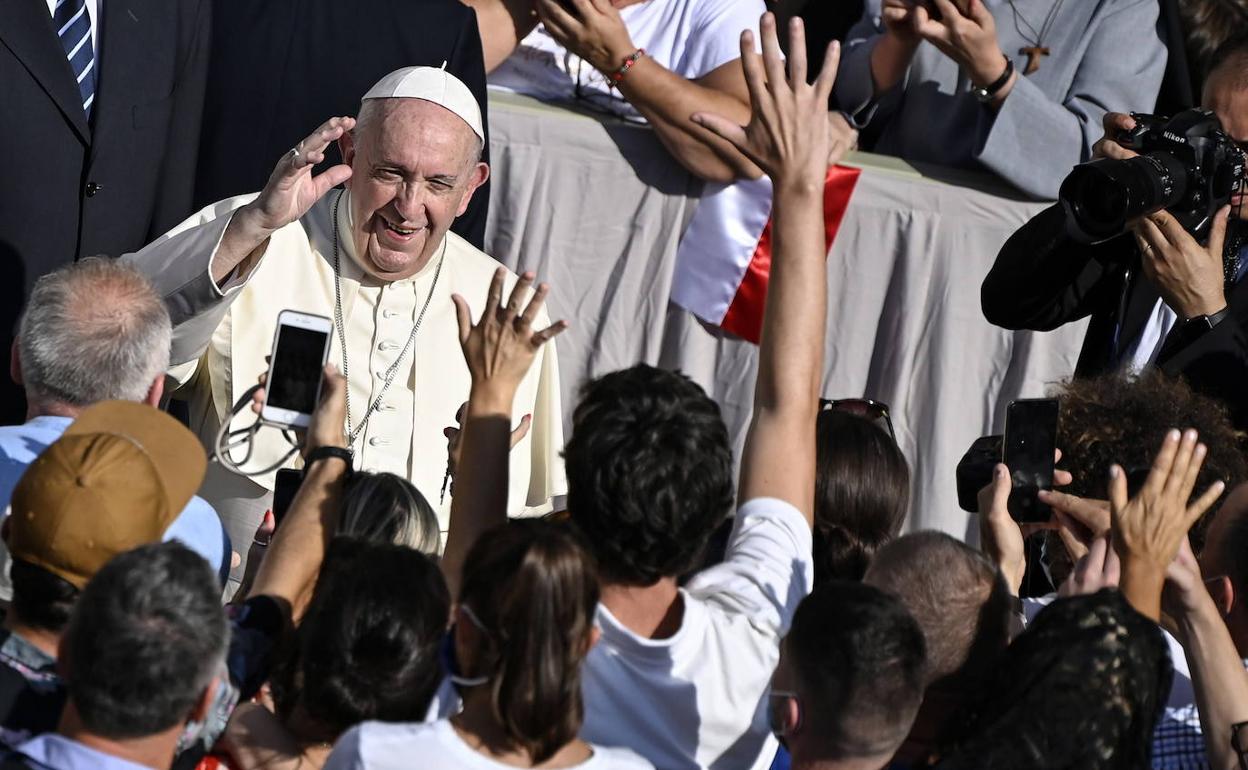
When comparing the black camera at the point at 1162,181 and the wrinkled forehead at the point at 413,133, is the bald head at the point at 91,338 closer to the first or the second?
the wrinkled forehead at the point at 413,133

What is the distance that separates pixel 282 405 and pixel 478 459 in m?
0.45

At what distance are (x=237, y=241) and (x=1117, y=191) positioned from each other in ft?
6.26

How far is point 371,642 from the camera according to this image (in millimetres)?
2371

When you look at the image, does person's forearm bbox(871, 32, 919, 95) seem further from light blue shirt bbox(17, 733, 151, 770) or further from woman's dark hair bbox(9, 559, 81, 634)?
light blue shirt bbox(17, 733, 151, 770)

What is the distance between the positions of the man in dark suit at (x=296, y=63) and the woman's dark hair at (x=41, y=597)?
228 centimetres

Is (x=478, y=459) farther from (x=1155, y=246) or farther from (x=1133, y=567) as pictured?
(x=1155, y=246)

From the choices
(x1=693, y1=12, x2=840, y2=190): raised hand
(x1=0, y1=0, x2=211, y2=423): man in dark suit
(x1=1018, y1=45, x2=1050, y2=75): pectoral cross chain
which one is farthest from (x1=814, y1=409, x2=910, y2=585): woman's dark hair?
(x1=1018, y1=45, x2=1050, y2=75): pectoral cross chain

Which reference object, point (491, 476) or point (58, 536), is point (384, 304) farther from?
point (58, 536)

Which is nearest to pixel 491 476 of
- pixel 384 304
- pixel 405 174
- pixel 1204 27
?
pixel 405 174

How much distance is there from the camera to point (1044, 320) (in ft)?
14.3

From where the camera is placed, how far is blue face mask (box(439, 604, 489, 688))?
2.21 metres

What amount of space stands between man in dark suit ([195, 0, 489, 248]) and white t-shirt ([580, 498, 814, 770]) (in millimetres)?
2215

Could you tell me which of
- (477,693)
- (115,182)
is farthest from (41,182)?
(477,693)

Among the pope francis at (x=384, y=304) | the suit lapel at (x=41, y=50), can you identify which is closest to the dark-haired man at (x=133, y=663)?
the pope francis at (x=384, y=304)
